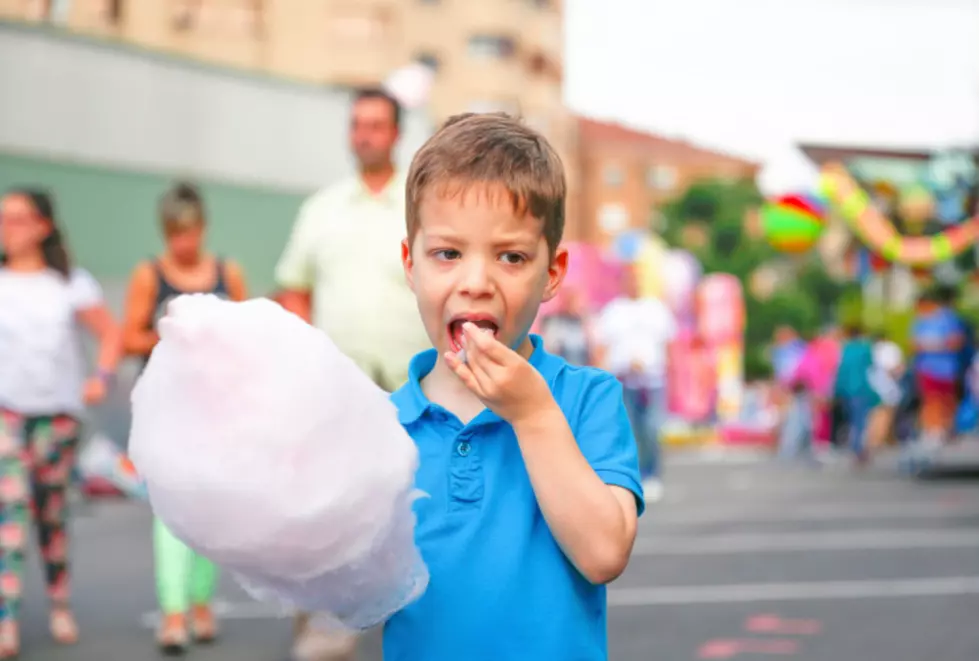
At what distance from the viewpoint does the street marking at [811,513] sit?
40.3 ft

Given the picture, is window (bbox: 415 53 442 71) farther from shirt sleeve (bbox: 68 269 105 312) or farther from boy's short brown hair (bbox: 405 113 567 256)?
boy's short brown hair (bbox: 405 113 567 256)

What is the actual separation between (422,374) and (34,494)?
197 inches

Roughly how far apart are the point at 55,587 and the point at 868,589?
13.1 feet

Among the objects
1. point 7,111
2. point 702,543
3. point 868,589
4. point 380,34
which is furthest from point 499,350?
point 380,34

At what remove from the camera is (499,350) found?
2262mm

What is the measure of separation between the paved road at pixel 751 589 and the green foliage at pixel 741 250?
5454cm

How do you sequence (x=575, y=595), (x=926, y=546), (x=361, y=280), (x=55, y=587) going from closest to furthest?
(x=575, y=595), (x=361, y=280), (x=55, y=587), (x=926, y=546)

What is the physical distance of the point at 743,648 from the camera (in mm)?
6758

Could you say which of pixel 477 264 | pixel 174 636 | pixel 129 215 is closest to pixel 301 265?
pixel 174 636

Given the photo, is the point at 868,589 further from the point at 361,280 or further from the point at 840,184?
the point at 840,184

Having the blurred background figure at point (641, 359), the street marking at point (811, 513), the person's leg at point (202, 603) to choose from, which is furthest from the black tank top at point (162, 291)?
the blurred background figure at point (641, 359)

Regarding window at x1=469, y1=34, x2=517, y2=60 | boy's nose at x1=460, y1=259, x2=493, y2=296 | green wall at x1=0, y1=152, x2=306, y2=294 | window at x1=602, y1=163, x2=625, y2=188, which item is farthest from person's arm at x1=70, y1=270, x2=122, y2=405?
window at x1=602, y1=163, x2=625, y2=188

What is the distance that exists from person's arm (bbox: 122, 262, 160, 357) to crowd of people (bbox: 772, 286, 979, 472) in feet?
36.8

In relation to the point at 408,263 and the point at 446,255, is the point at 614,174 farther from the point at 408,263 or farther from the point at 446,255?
the point at 446,255
